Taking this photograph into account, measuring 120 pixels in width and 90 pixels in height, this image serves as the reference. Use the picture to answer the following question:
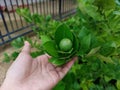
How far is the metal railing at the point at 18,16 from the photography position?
1.58 metres

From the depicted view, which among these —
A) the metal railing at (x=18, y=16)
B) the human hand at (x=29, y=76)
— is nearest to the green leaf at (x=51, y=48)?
the human hand at (x=29, y=76)

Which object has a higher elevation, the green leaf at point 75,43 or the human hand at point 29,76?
the green leaf at point 75,43

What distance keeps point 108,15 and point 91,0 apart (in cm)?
7

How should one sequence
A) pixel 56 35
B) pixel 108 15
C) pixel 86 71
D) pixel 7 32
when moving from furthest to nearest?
pixel 7 32, pixel 86 71, pixel 108 15, pixel 56 35

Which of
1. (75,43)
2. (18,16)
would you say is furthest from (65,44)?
(18,16)

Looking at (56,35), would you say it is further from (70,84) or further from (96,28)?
(70,84)

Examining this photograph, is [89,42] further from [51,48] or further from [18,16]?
[18,16]

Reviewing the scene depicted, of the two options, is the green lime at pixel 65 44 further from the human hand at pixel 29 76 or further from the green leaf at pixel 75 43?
the human hand at pixel 29 76

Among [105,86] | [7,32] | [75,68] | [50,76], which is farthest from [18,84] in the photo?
[7,32]

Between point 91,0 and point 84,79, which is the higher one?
point 91,0

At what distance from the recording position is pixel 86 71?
0.72 meters

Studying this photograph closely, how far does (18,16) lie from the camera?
1.79 m

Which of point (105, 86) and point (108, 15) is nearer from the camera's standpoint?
point (108, 15)

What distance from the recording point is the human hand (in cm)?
64
